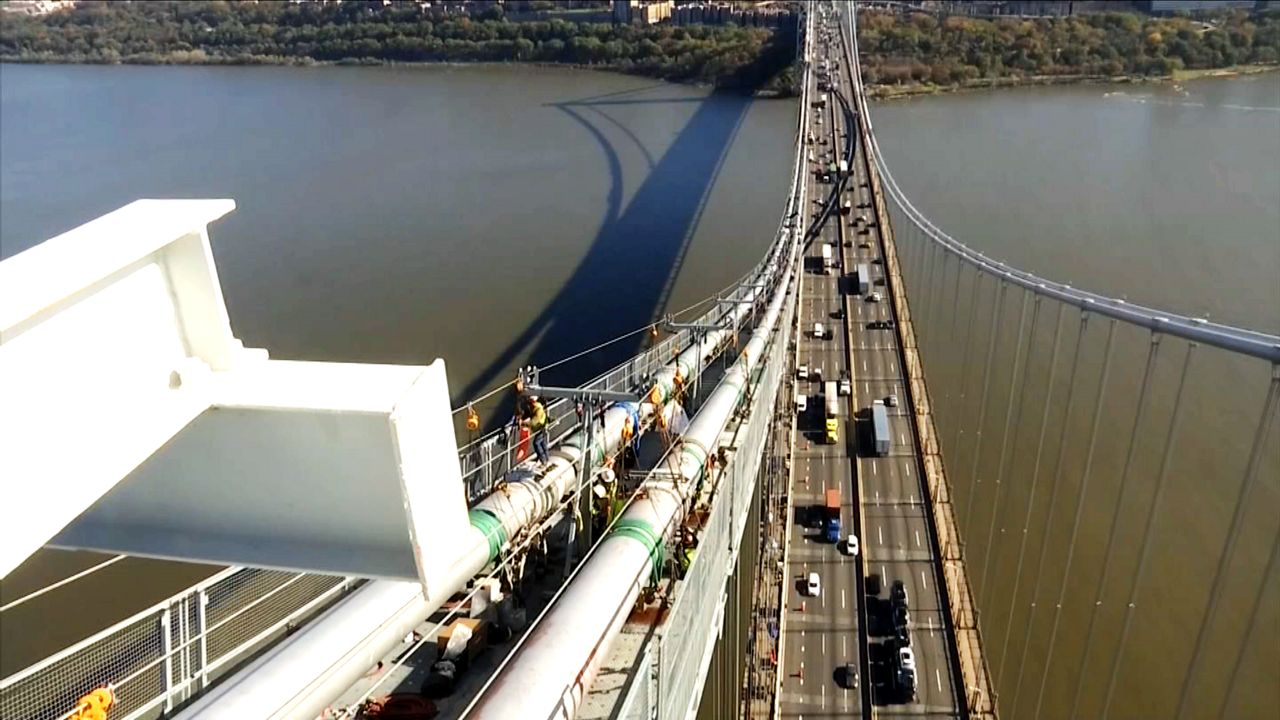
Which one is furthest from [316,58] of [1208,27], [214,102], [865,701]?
[865,701]

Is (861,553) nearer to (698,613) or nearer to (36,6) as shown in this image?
(698,613)

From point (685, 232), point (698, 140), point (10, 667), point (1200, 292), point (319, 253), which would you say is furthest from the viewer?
point (698, 140)

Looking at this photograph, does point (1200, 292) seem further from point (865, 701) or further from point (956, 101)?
→ point (956, 101)

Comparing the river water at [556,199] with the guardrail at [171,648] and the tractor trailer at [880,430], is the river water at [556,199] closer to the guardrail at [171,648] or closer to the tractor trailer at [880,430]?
the tractor trailer at [880,430]

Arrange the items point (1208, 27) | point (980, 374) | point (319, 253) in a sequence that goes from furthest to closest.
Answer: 1. point (1208, 27)
2. point (319, 253)
3. point (980, 374)

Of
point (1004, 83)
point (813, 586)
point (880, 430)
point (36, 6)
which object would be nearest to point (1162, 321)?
point (813, 586)

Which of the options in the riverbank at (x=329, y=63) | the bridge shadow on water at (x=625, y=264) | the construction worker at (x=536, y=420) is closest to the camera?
the construction worker at (x=536, y=420)

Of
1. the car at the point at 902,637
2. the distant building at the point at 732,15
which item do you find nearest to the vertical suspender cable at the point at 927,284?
the car at the point at 902,637
